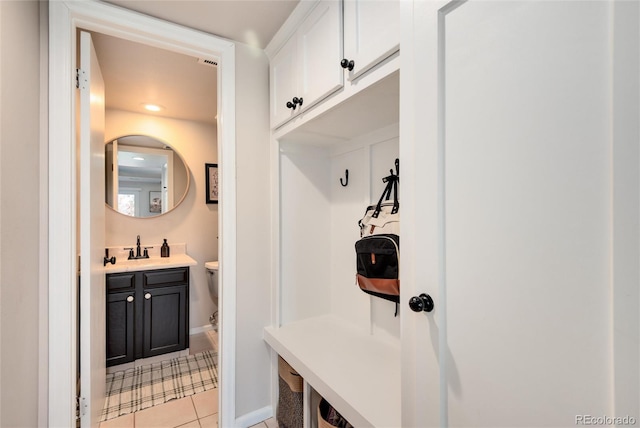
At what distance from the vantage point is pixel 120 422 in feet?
5.89

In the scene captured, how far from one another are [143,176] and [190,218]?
624 mm

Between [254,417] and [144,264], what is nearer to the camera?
[254,417]

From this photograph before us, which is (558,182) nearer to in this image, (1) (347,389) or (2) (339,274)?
(1) (347,389)

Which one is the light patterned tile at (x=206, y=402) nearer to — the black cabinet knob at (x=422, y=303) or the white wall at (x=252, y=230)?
the white wall at (x=252, y=230)

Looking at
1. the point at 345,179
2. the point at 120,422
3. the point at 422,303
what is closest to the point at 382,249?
the point at 422,303

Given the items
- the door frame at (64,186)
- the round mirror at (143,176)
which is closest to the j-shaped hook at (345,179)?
the door frame at (64,186)

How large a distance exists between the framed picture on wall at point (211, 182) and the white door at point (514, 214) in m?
2.91

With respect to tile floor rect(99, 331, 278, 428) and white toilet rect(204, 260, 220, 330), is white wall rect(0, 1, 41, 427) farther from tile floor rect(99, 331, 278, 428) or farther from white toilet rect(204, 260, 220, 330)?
white toilet rect(204, 260, 220, 330)

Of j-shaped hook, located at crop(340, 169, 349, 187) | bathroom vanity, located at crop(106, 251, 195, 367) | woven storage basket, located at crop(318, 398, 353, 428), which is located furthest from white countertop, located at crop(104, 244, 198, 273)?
woven storage basket, located at crop(318, 398, 353, 428)

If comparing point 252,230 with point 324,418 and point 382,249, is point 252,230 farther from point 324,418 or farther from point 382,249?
point 324,418

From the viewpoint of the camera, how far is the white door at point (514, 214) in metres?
0.47

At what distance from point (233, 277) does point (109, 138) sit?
223cm

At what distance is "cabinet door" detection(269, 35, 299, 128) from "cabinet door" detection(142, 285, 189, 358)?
1814mm

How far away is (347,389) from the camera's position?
1.14 meters
